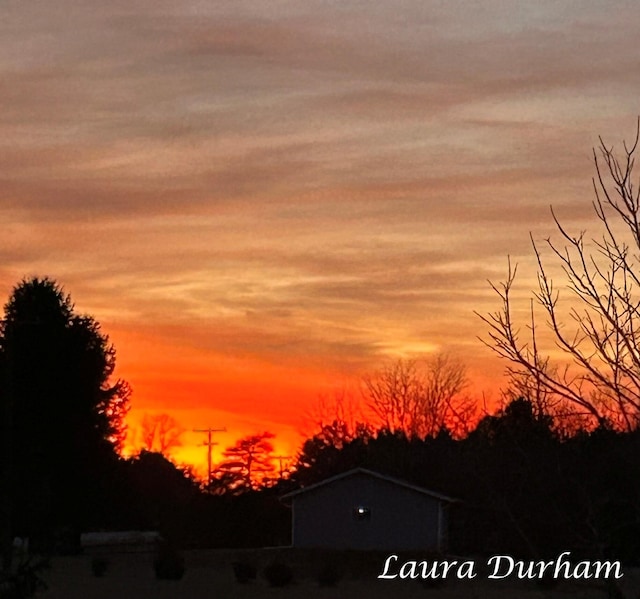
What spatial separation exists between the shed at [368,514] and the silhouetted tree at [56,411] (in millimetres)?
9716

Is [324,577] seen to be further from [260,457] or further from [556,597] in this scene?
[260,457]

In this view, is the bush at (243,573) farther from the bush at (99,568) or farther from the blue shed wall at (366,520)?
the blue shed wall at (366,520)

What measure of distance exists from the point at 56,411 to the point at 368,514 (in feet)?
52.7

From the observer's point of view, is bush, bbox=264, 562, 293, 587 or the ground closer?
the ground

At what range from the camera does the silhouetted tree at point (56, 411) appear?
196ft

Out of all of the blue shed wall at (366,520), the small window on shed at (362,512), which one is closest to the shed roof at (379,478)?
the blue shed wall at (366,520)

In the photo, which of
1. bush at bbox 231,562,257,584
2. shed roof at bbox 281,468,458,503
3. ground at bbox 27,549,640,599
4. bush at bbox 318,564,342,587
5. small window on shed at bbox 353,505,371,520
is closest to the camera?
ground at bbox 27,549,640,599

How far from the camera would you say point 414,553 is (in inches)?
2213

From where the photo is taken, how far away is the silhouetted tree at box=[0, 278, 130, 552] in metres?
59.6

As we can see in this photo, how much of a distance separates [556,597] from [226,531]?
32.0 meters

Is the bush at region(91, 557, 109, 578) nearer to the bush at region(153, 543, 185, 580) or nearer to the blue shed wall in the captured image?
the bush at region(153, 543, 185, 580)

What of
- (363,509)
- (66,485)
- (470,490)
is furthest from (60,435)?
(470,490)

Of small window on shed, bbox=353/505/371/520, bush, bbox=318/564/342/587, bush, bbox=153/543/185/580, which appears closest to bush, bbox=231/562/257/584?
bush, bbox=153/543/185/580

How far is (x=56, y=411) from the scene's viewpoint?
6191 centimetres
